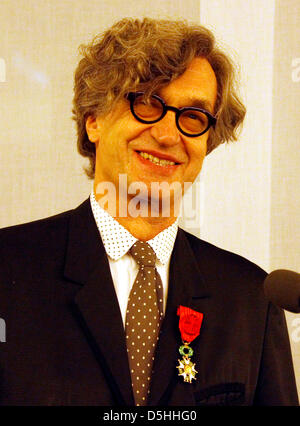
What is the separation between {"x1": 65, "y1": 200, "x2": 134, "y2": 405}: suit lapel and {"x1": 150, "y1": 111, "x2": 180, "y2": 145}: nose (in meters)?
0.21

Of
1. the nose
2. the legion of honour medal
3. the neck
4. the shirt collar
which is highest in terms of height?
the nose

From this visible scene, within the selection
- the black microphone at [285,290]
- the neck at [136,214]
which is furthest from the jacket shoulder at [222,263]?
the black microphone at [285,290]

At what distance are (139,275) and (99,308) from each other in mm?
101

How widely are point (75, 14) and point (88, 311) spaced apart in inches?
24.8

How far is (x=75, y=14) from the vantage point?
112 centimetres

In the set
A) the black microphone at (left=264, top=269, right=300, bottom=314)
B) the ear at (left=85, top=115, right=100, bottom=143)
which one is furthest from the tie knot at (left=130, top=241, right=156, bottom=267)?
the black microphone at (left=264, top=269, right=300, bottom=314)

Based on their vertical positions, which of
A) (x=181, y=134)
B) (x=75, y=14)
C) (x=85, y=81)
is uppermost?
(x=75, y=14)

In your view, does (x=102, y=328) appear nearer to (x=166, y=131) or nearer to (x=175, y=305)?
(x=175, y=305)

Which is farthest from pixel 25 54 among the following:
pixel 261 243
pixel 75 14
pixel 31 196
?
pixel 261 243

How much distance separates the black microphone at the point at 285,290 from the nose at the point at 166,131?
41 cm

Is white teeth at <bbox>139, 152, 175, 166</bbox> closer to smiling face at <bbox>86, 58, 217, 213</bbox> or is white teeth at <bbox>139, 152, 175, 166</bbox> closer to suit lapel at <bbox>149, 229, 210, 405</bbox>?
smiling face at <bbox>86, 58, 217, 213</bbox>

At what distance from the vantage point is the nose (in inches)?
37.8

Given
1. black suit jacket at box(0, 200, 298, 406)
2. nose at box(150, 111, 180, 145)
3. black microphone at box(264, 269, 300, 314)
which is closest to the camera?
black microphone at box(264, 269, 300, 314)

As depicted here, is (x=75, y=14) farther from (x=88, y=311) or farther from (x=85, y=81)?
(x=88, y=311)
